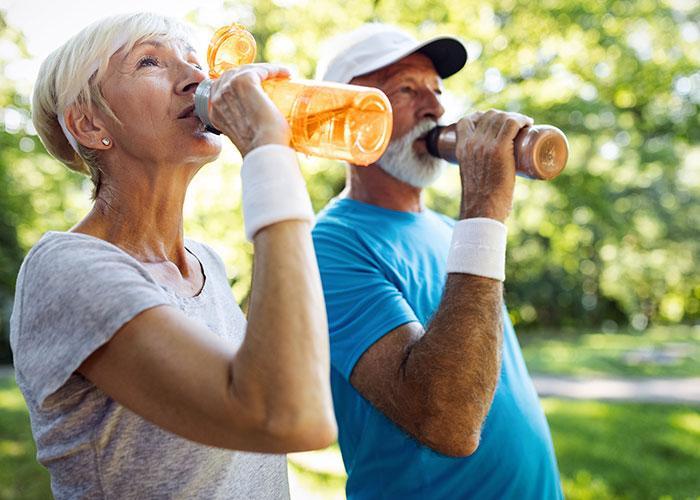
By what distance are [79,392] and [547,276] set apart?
80.9 ft

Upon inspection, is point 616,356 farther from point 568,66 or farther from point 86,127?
point 86,127

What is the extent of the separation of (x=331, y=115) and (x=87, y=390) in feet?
2.24

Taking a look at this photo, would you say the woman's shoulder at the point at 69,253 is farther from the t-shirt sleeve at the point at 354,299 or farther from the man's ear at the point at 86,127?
the t-shirt sleeve at the point at 354,299

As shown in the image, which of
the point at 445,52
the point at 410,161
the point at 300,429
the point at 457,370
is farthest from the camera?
the point at 445,52

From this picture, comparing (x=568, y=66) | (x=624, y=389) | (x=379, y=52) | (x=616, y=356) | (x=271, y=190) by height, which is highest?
(x=568, y=66)

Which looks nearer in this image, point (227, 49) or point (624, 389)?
point (227, 49)

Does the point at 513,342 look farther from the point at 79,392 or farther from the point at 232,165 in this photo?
the point at 232,165

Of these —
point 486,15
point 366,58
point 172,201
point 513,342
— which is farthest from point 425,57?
point 486,15

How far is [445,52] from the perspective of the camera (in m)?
2.43

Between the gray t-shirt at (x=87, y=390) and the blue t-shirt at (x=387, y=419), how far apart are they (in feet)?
1.88

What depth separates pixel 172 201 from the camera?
1603 mm

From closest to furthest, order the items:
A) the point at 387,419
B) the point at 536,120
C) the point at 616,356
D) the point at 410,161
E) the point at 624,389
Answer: the point at 387,419 < the point at 410,161 < the point at 536,120 < the point at 624,389 < the point at 616,356

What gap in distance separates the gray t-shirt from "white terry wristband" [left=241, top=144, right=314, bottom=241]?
209 mm

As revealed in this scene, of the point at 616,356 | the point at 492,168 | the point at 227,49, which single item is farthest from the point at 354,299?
the point at 616,356
